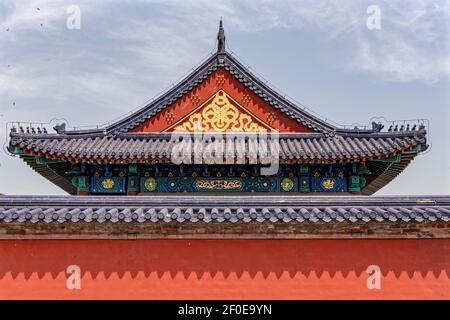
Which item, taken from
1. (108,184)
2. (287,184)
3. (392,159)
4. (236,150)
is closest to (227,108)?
(236,150)

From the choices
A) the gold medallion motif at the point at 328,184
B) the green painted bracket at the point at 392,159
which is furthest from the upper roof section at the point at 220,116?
the gold medallion motif at the point at 328,184

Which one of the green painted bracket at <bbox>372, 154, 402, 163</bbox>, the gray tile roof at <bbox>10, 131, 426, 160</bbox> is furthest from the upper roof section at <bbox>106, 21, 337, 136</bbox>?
the green painted bracket at <bbox>372, 154, 402, 163</bbox>

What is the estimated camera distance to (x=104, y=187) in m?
12.7

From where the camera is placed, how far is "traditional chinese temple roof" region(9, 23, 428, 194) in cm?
1180

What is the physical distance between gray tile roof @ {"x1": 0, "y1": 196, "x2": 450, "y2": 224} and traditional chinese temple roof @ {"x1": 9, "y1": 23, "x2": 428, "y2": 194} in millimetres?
3714

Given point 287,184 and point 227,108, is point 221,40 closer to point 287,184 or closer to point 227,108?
point 227,108

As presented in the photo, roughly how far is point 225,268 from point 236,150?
4570mm

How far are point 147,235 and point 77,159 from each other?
5.05m

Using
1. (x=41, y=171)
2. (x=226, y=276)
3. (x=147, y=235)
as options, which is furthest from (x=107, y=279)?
(x=41, y=171)

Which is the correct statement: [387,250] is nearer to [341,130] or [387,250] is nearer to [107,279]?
[107,279]

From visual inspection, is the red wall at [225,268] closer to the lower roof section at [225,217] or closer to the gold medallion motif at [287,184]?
the lower roof section at [225,217]

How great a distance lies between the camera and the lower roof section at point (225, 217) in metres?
7.55

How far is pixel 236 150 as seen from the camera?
38.9ft

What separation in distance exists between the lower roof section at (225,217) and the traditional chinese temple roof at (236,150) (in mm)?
3743
